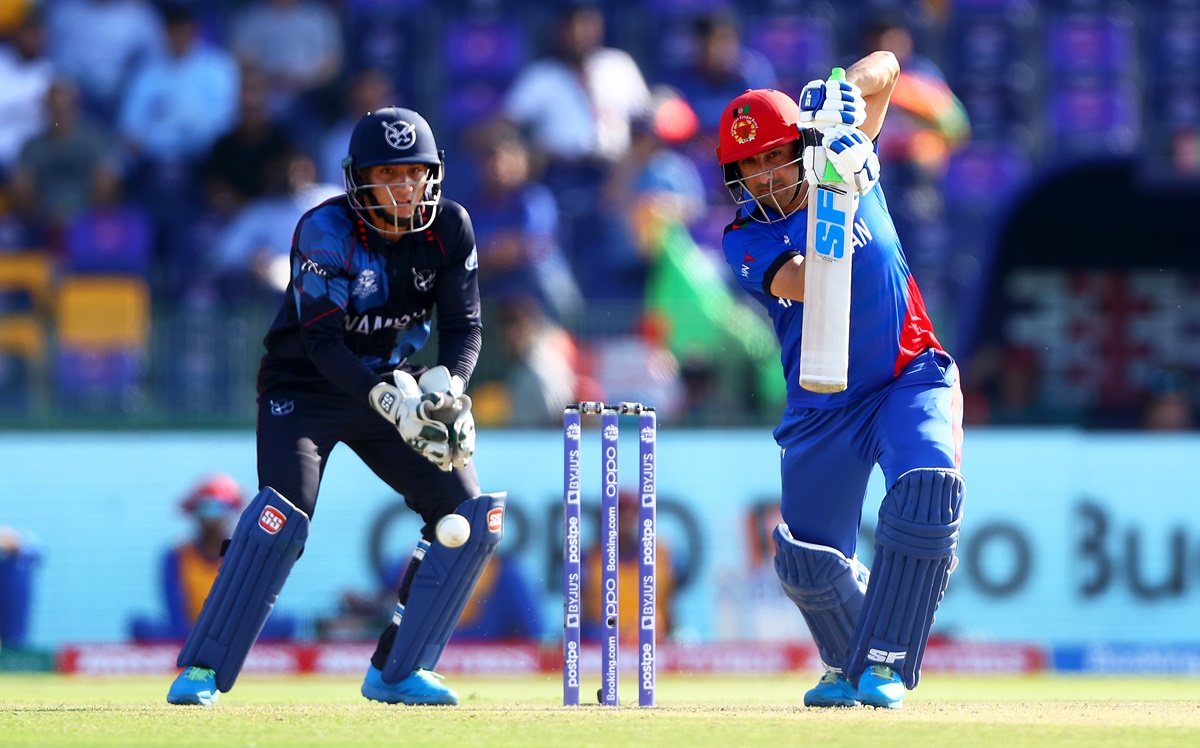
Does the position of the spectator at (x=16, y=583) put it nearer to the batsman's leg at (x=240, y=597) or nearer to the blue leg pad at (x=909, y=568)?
the batsman's leg at (x=240, y=597)

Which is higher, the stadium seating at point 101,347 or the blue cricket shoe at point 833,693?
the stadium seating at point 101,347

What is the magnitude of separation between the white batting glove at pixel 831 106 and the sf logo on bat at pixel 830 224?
198 millimetres

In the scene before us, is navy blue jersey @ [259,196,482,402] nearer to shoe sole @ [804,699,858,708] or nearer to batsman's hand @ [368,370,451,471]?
batsman's hand @ [368,370,451,471]

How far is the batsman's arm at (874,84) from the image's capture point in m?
5.84

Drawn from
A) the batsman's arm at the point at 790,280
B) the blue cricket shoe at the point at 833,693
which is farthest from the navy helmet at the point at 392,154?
the blue cricket shoe at the point at 833,693

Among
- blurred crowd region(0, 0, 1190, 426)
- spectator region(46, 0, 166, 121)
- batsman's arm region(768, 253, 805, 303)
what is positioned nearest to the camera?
batsman's arm region(768, 253, 805, 303)

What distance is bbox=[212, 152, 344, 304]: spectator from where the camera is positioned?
10484 millimetres

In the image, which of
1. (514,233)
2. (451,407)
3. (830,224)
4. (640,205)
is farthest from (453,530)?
(640,205)

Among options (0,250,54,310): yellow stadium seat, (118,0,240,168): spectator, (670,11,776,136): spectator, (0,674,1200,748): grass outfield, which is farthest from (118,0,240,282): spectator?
(0,674,1200,748): grass outfield

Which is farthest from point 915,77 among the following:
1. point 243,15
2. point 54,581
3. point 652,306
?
point 54,581

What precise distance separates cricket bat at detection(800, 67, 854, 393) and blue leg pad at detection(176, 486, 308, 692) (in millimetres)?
1660

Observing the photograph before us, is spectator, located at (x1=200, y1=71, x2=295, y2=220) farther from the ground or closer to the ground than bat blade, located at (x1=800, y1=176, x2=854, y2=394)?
farther from the ground

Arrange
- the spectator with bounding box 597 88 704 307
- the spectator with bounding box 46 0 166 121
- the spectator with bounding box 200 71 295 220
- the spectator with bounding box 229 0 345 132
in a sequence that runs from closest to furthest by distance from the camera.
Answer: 1. the spectator with bounding box 597 88 704 307
2. the spectator with bounding box 200 71 295 220
3. the spectator with bounding box 229 0 345 132
4. the spectator with bounding box 46 0 166 121

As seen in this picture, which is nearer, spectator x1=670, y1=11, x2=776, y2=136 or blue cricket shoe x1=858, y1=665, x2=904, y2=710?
blue cricket shoe x1=858, y1=665, x2=904, y2=710
